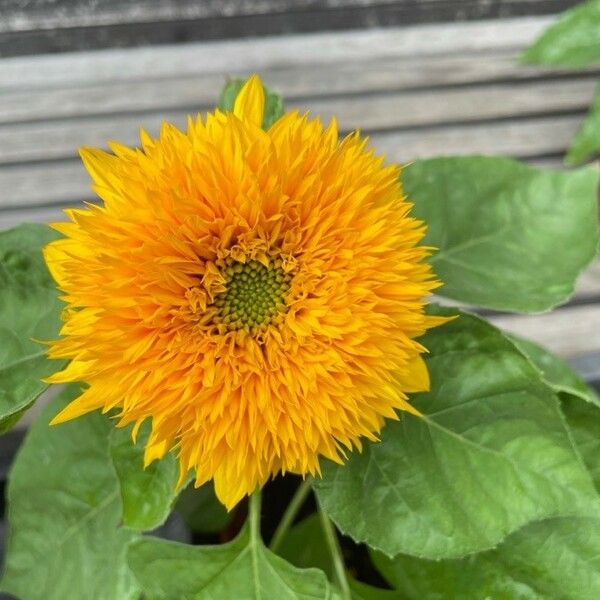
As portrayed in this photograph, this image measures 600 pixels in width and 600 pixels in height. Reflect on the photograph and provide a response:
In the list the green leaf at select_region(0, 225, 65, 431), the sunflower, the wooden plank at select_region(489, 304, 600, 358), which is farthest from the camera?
the wooden plank at select_region(489, 304, 600, 358)

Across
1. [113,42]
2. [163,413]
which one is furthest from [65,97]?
[163,413]

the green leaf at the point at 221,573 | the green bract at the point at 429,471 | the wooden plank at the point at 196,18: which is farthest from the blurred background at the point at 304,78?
the green leaf at the point at 221,573

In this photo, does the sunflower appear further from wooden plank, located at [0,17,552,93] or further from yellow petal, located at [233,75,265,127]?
wooden plank, located at [0,17,552,93]

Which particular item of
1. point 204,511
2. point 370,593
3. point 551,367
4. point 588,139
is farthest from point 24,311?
point 588,139

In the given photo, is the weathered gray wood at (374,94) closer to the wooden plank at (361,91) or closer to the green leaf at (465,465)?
the wooden plank at (361,91)

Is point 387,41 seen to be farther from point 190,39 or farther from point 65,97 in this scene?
point 65,97

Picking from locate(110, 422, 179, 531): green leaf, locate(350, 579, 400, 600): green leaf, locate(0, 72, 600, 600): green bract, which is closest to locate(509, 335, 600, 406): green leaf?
locate(0, 72, 600, 600): green bract

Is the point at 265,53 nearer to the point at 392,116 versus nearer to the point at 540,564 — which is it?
the point at 392,116
